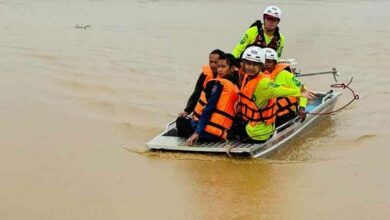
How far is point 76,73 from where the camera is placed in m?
10.6

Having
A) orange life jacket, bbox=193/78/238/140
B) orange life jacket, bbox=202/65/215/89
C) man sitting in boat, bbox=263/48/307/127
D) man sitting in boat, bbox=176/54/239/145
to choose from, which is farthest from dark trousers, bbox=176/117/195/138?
man sitting in boat, bbox=263/48/307/127

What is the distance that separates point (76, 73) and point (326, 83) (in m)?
4.31

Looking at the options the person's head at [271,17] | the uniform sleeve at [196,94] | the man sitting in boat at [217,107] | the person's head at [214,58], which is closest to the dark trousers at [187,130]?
the man sitting in boat at [217,107]

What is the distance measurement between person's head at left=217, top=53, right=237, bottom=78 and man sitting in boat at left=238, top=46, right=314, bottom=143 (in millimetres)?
214

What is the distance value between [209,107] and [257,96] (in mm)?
491

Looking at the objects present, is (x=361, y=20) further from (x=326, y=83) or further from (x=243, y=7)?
(x=326, y=83)

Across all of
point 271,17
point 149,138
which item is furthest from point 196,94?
point 271,17

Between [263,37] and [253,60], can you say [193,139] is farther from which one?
[263,37]

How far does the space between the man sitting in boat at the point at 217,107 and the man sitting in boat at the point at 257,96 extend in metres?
0.13

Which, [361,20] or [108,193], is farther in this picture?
[361,20]

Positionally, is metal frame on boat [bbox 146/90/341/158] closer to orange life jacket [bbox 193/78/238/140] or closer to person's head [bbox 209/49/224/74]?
orange life jacket [bbox 193/78/238/140]

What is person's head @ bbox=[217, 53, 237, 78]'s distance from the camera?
241 inches

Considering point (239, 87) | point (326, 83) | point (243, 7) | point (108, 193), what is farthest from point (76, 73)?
point (243, 7)

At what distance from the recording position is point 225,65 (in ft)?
20.1
